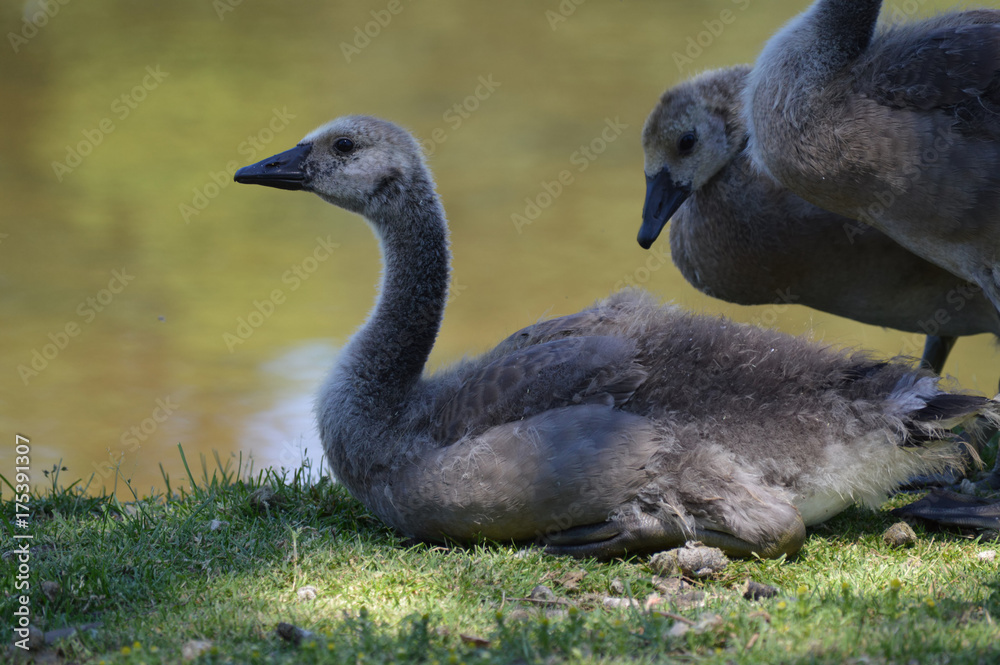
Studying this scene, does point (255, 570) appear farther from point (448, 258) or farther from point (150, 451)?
point (150, 451)

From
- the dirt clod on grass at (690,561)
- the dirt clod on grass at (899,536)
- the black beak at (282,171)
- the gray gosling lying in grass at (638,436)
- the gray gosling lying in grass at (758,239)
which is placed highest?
the black beak at (282,171)

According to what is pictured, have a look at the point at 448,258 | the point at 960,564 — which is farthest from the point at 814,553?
the point at 448,258

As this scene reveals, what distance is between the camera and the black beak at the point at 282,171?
4688 mm

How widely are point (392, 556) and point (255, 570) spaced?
517 millimetres

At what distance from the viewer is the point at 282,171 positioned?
4.70 m

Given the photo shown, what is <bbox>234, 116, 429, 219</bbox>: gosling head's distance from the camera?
459 centimetres

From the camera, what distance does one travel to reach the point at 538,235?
9867 mm

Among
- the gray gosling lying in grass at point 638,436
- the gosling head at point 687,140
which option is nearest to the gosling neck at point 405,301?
the gray gosling lying in grass at point 638,436

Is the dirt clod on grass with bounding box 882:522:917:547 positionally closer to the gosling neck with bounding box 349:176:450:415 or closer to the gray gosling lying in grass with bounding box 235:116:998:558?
the gray gosling lying in grass with bounding box 235:116:998:558

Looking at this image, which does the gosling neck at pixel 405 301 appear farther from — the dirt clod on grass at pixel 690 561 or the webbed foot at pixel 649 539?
the dirt clod on grass at pixel 690 561

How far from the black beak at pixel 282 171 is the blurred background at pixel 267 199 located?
1.86 m

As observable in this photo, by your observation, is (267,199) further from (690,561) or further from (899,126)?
(690,561)

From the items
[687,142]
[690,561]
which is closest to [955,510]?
[690,561]

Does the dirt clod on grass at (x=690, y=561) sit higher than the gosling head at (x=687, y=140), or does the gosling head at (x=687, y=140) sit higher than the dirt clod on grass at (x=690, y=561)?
the gosling head at (x=687, y=140)
